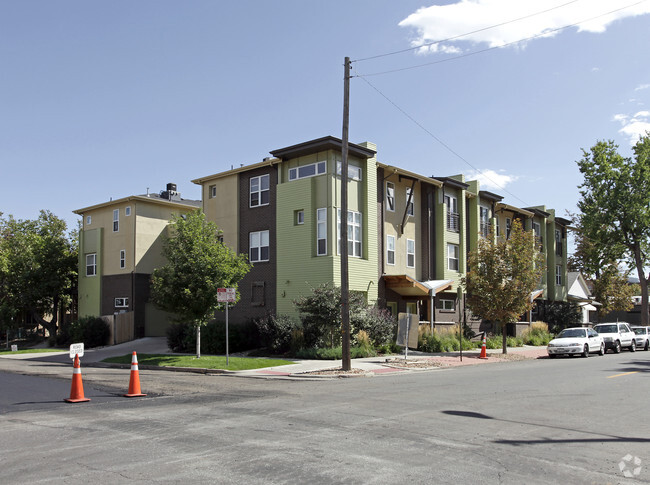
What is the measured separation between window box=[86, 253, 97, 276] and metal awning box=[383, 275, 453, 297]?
19.6 meters

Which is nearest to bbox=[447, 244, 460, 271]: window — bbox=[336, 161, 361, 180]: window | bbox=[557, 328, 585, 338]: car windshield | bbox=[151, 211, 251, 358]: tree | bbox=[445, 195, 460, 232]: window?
bbox=[445, 195, 460, 232]: window

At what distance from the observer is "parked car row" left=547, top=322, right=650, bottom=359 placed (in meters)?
27.0

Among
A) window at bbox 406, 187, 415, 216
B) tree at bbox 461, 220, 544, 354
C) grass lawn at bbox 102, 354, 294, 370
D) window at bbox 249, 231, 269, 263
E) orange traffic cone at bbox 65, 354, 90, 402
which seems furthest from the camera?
window at bbox 406, 187, 415, 216

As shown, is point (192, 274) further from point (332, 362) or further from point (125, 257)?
point (125, 257)

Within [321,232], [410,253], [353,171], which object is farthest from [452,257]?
[321,232]

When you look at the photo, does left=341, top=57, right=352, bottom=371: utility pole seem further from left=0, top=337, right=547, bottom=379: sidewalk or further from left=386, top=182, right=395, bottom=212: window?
left=386, top=182, right=395, bottom=212: window

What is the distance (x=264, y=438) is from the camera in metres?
8.05

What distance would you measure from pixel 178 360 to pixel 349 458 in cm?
1637

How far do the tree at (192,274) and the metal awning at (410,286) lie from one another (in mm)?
9143

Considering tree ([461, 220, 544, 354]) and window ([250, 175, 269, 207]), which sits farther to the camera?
window ([250, 175, 269, 207])

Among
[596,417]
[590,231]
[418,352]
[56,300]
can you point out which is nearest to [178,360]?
[418,352]

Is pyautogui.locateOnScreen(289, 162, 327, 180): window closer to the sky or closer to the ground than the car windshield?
closer to the sky

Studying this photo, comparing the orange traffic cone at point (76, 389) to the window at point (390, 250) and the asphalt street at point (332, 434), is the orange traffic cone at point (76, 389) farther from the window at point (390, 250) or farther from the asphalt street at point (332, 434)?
the window at point (390, 250)

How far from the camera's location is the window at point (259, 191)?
97.5ft
